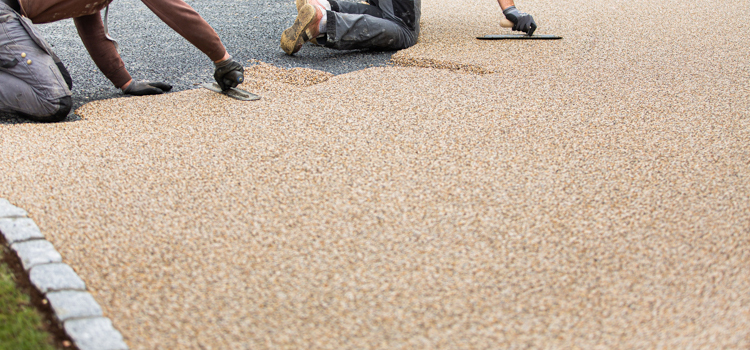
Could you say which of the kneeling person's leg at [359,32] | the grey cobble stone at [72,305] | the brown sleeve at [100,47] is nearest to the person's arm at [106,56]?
the brown sleeve at [100,47]

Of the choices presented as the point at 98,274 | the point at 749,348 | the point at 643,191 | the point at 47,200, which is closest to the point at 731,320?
the point at 749,348

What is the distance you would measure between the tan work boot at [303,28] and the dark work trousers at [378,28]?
92mm

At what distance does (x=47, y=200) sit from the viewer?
1820mm

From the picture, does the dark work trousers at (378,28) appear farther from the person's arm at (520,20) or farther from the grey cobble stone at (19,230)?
the grey cobble stone at (19,230)

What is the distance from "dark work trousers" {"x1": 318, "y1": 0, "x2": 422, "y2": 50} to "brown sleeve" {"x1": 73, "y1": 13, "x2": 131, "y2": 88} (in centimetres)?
137

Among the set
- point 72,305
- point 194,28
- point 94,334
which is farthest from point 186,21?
point 94,334

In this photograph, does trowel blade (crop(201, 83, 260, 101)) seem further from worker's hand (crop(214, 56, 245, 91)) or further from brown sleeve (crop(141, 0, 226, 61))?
brown sleeve (crop(141, 0, 226, 61))

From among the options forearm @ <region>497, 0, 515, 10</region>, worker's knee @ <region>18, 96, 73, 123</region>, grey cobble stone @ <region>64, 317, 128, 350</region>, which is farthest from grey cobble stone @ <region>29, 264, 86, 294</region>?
forearm @ <region>497, 0, 515, 10</region>

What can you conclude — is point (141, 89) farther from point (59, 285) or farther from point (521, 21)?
point (521, 21)

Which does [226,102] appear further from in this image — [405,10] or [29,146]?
[405,10]

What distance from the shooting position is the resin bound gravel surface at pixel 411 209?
4.35 feet

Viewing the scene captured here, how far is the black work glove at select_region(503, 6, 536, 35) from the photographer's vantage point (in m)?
3.86

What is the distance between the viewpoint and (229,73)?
110 inches

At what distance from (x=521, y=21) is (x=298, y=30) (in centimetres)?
170
